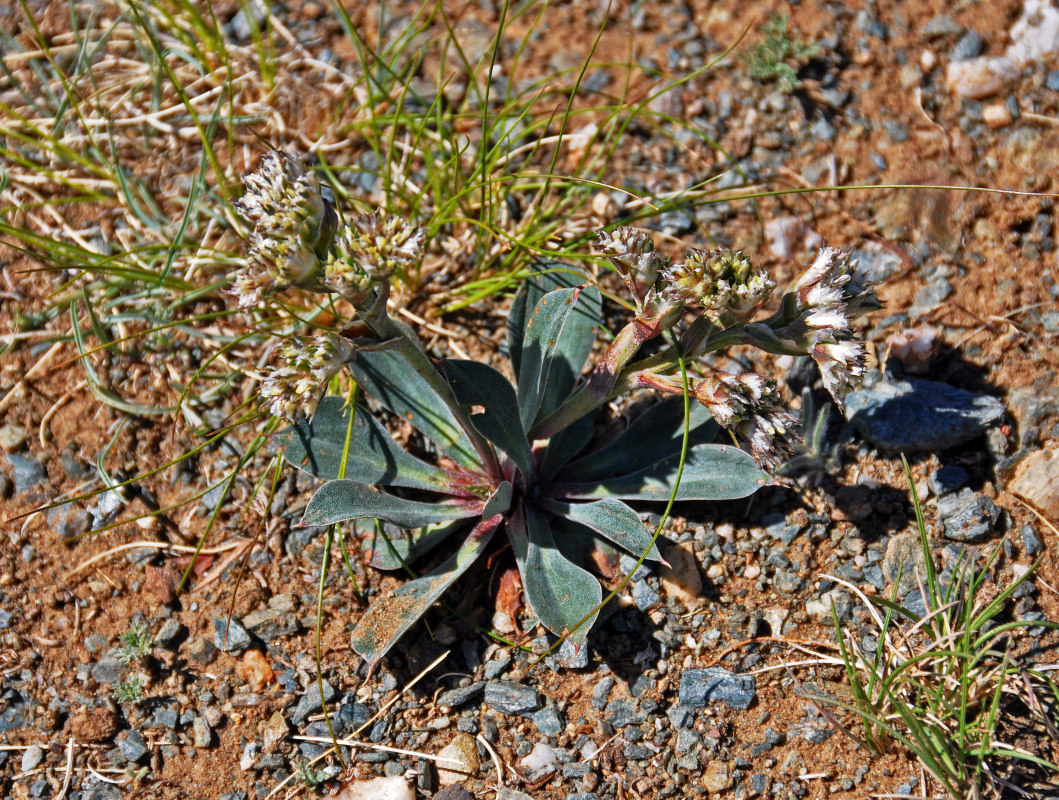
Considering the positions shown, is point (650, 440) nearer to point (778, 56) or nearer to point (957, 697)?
point (957, 697)

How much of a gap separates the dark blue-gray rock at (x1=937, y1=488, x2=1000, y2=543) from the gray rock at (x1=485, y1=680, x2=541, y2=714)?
1.48 m

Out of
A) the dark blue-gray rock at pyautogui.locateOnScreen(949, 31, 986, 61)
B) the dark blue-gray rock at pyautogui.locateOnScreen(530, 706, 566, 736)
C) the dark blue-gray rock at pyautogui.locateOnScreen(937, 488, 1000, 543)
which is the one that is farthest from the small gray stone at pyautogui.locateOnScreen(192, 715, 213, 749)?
the dark blue-gray rock at pyautogui.locateOnScreen(949, 31, 986, 61)

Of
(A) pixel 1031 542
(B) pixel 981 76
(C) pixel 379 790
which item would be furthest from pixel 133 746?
(B) pixel 981 76

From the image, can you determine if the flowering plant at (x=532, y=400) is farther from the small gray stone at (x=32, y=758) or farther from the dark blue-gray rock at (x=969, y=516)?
the small gray stone at (x=32, y=758)

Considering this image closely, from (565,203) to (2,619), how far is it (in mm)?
2591

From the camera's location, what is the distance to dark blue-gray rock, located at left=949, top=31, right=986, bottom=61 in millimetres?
3797

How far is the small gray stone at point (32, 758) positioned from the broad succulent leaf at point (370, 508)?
1.22m

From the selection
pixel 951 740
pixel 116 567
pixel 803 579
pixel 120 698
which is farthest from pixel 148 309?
pixel 951 740

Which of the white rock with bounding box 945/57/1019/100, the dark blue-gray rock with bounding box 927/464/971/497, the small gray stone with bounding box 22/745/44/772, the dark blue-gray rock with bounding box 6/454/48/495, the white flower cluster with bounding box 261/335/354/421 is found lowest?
the small gray stone with bounding box 22/745/44/772

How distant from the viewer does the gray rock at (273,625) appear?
2.90 metres

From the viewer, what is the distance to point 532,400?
283 cm

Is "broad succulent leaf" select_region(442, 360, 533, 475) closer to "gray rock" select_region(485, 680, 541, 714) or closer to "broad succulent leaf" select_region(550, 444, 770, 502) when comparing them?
"broad succulent leaf" select_region(550, 444, 770, 502)

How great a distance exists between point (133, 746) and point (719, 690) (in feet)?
6.07

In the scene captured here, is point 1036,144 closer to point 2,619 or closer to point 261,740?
point 261,740
